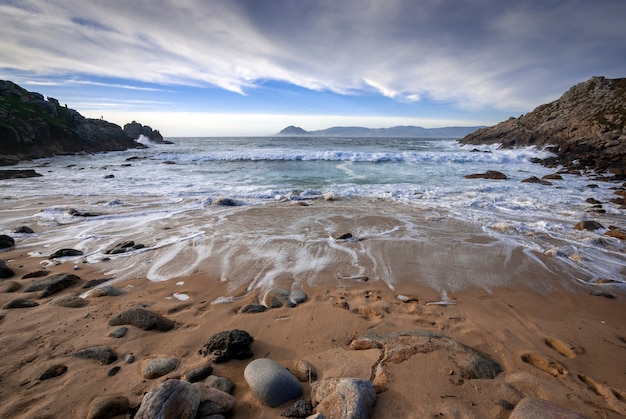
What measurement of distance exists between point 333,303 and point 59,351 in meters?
3.22

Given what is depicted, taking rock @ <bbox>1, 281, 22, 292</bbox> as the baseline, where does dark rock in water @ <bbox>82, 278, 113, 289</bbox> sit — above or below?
below

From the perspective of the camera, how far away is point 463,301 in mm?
4289

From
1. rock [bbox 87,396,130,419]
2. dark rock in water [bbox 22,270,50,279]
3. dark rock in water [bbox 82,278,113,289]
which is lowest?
dark rock in water [bbox 82,278,113,289]

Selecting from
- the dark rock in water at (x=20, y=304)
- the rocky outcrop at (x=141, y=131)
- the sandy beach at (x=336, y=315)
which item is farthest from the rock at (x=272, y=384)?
the rocky outcrop at (x=141, y=131)

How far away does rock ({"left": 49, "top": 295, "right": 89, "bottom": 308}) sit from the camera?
3957 millimetres

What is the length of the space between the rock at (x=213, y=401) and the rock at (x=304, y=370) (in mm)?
653

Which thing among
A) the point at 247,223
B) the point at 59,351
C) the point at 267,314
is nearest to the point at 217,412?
the point at 267,314

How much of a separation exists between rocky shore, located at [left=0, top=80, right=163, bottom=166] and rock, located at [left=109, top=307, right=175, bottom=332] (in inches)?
1169

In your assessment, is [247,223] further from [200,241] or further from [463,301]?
[463,301]

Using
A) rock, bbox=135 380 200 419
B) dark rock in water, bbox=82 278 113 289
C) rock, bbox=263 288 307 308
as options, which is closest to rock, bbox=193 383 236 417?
rock, bbox=135 380 200 419

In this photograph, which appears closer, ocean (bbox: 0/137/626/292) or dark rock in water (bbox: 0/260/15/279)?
dark rock in water (bbox: 0/260/15/279)

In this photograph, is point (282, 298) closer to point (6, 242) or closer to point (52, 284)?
point (52, 284)

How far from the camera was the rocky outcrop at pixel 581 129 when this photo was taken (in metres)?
21.2

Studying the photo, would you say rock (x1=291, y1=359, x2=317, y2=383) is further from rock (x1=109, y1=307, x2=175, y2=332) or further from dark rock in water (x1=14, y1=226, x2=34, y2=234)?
dark rock in water (x1=14, y1=226, x2=34, y2=234)
